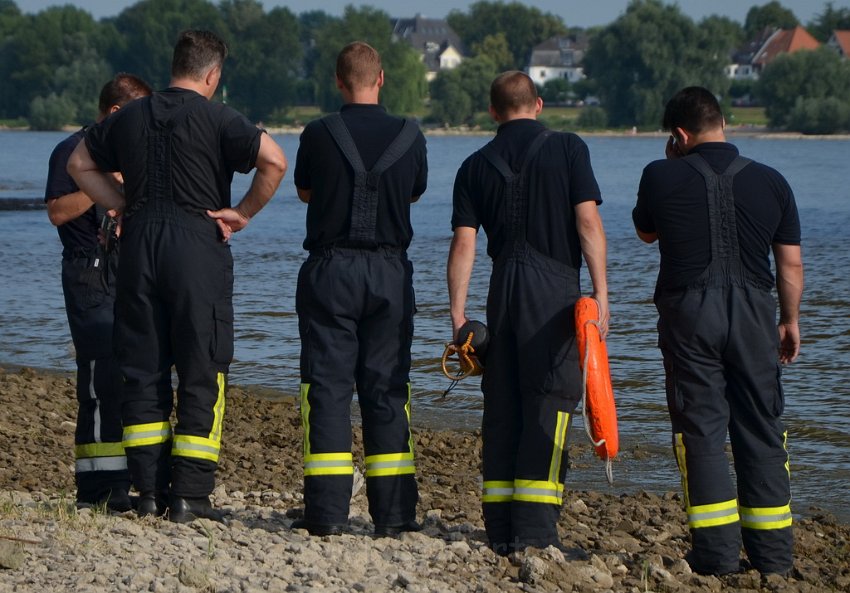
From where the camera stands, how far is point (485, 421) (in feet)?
18.9

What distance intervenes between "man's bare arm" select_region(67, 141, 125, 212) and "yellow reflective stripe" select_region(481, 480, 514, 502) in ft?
6.49

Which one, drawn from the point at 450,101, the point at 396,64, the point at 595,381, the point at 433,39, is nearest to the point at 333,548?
the point at 595,381

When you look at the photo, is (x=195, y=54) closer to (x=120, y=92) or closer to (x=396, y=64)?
(x=120, y=92)

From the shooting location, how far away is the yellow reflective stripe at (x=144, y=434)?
5844 mm

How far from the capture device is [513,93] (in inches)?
224

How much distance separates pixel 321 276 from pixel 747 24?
178 m

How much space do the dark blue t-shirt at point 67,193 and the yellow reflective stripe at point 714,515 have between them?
2.93 meters

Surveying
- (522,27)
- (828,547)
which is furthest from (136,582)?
(522,27)

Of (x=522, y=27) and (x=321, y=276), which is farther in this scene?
(x=522, y=27)

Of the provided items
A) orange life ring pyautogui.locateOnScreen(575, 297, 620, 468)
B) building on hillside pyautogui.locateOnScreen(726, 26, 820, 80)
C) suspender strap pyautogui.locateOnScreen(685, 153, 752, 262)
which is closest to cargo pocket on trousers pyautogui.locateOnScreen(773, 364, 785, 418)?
suspender strap pyautogui.locateOnScreen(685, 153, 752, 262)

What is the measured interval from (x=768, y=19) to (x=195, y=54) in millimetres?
175104

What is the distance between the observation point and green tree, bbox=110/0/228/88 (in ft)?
437

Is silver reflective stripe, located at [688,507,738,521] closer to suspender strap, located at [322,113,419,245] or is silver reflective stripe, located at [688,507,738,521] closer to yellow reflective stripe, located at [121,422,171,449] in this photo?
suspender strap, located at [322,113,419,245]

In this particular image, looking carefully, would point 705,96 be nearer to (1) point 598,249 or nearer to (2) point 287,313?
(1) point 598,249
